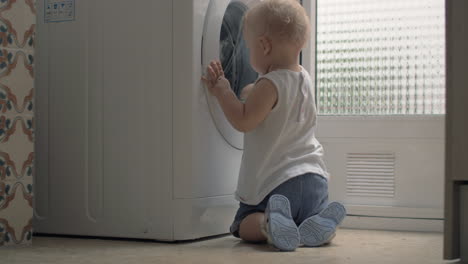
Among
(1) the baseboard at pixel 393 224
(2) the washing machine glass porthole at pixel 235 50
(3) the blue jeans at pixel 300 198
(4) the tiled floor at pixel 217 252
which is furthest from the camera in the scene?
(1) the baseboard at pixel 393 224

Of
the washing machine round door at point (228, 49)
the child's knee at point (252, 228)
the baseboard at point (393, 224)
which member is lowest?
the baseboard at point (393, 224)

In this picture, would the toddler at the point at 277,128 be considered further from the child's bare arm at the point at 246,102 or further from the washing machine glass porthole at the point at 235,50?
the washing machine glass porthole at the point at 235,50

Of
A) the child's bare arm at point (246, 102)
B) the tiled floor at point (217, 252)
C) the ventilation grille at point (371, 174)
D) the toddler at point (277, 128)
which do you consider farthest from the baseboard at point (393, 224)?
the child's bare arm at point (246, 102)

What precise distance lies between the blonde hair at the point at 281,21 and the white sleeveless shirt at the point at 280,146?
0.11 meters

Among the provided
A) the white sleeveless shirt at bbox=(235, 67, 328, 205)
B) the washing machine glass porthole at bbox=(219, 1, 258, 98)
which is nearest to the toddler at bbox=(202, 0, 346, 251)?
the white sleeveless shirt at bbox=(235, 67, 328, 205)

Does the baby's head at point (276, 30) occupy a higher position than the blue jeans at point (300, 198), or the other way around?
the baby's head at point (276, 30)

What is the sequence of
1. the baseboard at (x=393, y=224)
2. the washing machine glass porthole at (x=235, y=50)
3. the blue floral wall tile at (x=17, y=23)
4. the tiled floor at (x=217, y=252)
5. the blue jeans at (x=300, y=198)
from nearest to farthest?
the tiled floor at (x=217, y=252)
the blue floral wall tile at (x=17, y=23)
the blue jeans at (x=300, y=198)
the washing machine glass porthole at (x=235, y=50)
the baseboard at (x=393, y=224)

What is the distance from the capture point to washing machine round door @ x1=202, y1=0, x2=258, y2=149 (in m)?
2.08

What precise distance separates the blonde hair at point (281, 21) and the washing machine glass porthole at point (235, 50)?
0.16 m

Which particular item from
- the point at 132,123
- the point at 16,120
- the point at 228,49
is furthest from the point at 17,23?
the point at 228,49

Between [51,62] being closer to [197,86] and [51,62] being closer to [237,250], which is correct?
Answer: [197,86]

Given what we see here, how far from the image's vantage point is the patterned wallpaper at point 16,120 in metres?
1.94

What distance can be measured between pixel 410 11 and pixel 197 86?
939 mm

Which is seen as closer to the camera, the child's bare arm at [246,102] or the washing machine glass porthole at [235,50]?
the child's bare arm at [246,102]
